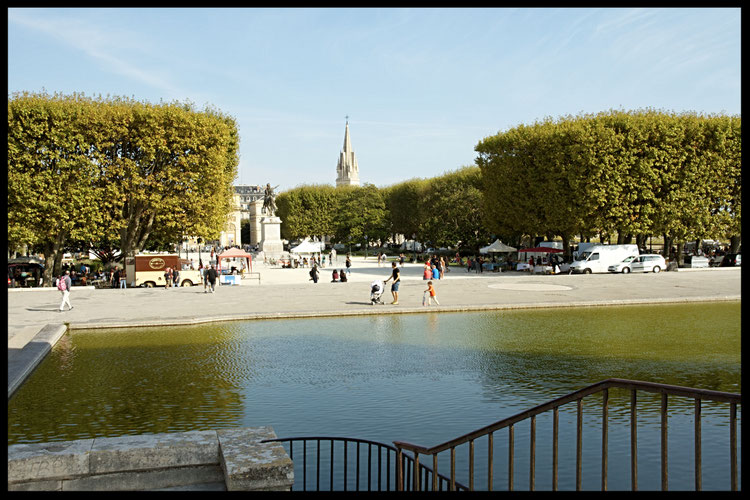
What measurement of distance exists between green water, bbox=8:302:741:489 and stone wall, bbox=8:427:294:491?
371cm

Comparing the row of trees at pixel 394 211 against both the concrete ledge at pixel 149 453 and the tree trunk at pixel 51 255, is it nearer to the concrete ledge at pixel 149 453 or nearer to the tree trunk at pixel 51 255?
the tree trunk at pixel 51 255

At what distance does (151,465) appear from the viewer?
18.3 ft

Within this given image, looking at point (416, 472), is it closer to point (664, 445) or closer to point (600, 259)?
point (664, 445)

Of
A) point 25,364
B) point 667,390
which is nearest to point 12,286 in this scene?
point 25,364

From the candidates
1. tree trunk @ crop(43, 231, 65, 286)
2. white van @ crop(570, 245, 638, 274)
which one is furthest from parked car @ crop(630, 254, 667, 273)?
tree trunk @ crop(43, 231, 65, 286)

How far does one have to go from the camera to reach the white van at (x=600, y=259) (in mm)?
45156

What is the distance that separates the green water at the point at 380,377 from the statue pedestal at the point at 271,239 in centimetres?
5032

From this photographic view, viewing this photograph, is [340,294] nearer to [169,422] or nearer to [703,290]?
[703,290]

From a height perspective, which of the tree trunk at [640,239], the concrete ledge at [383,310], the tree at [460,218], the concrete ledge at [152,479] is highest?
the tree at [460,218]

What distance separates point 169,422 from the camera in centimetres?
1047

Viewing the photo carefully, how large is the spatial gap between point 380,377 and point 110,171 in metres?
31.9

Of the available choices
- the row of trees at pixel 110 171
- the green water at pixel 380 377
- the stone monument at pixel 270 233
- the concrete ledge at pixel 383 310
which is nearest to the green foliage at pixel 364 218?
the stone monument at pixel 270 233
